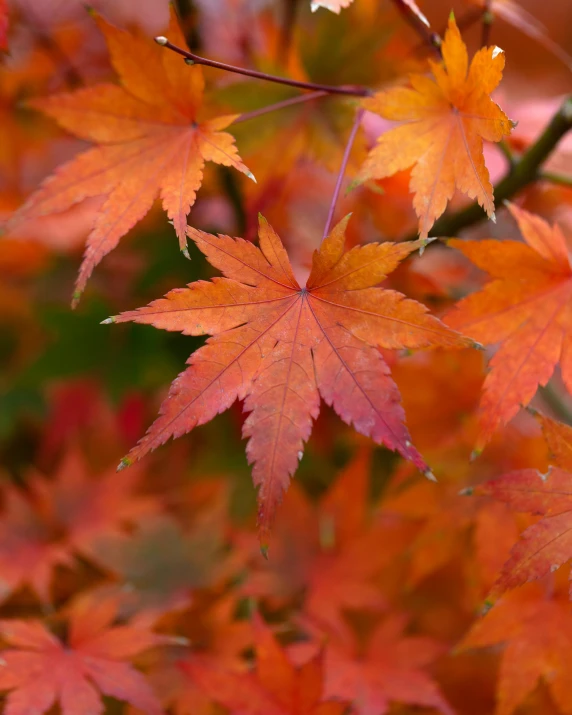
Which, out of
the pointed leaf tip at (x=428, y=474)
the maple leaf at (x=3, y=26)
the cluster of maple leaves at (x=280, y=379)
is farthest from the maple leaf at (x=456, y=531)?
the maple leaf at (x=3, y=26)

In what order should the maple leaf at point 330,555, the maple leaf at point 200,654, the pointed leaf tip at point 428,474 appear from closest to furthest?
the pointed leaf tip at point 428,474
the maple leaf at point 200,654
the maple leaf at point 330,555

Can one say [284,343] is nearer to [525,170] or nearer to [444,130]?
[444,130]

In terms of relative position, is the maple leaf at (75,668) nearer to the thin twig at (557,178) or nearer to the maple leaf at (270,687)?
the maple leaf at (270,687)

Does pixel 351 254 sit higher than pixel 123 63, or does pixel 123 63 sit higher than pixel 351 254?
pixel 123 63

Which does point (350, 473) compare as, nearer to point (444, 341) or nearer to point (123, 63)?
point (444, 341)

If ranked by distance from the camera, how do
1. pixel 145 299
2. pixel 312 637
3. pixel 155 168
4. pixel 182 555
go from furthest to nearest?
1. pixel 145 299
2. pixel 182 555
3. pixel 312 637
4. pixel 155 168

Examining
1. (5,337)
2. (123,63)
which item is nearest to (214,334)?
(123,63)
